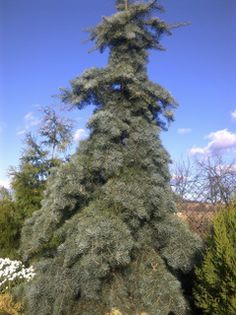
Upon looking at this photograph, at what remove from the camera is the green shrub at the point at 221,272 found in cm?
404

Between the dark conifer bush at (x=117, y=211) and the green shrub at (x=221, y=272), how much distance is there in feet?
0.94

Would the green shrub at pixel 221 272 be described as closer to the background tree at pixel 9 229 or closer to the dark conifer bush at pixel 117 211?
the dark conifer bush at pixel 117 211

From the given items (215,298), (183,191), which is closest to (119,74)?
(215,298)

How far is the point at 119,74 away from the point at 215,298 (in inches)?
106

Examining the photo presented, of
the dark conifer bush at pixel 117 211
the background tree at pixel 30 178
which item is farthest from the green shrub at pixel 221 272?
the background tree at pixel 30 178

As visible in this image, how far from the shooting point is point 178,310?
4402 mm

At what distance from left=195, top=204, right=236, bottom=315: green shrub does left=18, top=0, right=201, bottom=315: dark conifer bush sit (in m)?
0.29

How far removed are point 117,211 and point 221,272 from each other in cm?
123

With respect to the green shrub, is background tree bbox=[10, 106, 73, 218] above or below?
above

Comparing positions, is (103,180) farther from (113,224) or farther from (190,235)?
(190,235)

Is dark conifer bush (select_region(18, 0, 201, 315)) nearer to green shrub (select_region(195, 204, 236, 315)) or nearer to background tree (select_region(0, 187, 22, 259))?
green shrub (select_region(195, 204, 236, 315))

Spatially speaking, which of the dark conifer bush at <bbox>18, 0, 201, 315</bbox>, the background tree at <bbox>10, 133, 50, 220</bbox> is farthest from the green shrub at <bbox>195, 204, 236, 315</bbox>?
the background tree at <bbox>10, 133, 50, 220</bbox>

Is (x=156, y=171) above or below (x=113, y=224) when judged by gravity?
above

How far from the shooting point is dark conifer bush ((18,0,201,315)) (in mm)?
4371
